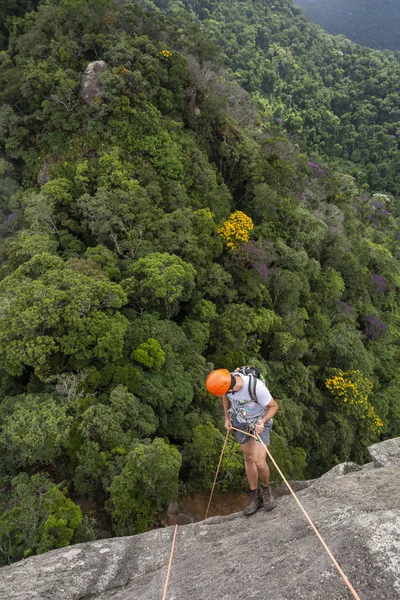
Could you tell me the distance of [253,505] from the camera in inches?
290

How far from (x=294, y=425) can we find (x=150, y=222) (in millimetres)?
12681

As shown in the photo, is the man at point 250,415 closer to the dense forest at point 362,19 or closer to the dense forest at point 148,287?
the dense forest at point 148,287

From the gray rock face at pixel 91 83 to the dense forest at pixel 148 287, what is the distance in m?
0.30

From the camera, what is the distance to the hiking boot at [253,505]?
23.9 feet

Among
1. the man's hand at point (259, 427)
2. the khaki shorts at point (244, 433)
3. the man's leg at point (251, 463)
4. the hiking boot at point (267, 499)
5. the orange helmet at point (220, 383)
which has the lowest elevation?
the hiking boot at point (267, 499)

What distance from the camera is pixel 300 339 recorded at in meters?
22.2

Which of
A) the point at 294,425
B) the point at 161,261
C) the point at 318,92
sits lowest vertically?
the point at 294,425

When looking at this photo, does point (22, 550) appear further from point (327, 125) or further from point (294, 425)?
point (327, 125)

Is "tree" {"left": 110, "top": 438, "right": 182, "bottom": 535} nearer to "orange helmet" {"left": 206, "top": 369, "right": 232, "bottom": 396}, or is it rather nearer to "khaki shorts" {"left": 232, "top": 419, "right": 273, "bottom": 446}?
"khaki shorts" {"left": 232, "top": 419, "right": 273, "bottom": 446}

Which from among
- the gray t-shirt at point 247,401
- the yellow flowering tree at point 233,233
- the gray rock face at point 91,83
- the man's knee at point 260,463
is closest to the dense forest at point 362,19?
the gray rock face at point 91,83

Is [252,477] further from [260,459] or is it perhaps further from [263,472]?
[260,459]

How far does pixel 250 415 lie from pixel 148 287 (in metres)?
10.5

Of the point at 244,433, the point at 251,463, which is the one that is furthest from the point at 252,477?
the point at 244,433

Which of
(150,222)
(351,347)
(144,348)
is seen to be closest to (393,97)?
(351,347)
